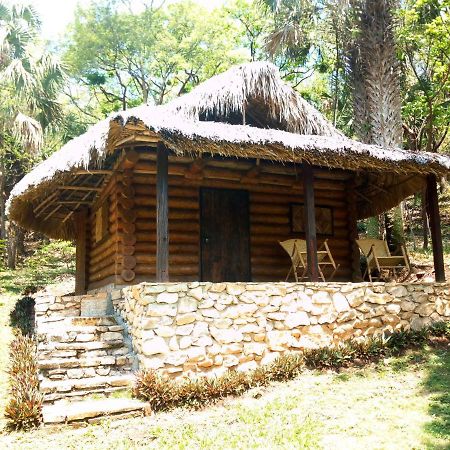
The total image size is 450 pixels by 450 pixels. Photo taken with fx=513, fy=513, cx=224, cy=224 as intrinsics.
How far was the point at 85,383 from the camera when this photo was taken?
21.1 feet

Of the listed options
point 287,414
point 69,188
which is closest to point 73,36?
point 69,188

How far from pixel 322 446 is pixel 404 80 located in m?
16.4

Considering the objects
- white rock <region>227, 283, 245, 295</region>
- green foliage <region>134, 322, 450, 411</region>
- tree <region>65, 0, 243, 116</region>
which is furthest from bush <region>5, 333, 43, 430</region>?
tree <region>65, 0, 243, 116</region>

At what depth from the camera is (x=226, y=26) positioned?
2483cm

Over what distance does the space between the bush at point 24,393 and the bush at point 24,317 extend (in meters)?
2.06

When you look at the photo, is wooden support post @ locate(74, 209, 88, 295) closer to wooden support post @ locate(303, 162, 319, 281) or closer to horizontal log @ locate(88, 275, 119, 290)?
horizontal log @ locate(88, 275, 119, 290)

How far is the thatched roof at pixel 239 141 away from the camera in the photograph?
24.1 ft

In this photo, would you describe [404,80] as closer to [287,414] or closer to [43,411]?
[287,414]

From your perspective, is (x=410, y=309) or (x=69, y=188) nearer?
(x=410, y=309)

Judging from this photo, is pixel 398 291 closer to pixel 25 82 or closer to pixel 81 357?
pixel 81 357

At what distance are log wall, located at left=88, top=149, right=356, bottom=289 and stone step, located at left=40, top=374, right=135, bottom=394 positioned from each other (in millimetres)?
2752

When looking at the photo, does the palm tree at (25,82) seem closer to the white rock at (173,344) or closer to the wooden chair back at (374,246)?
the wooden chair back at (374,246)

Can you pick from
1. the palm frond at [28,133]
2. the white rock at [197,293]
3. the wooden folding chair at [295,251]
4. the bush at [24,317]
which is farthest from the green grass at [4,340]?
the wooden folding chair at [295,251]

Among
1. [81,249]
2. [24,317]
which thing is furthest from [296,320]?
[81,249]
